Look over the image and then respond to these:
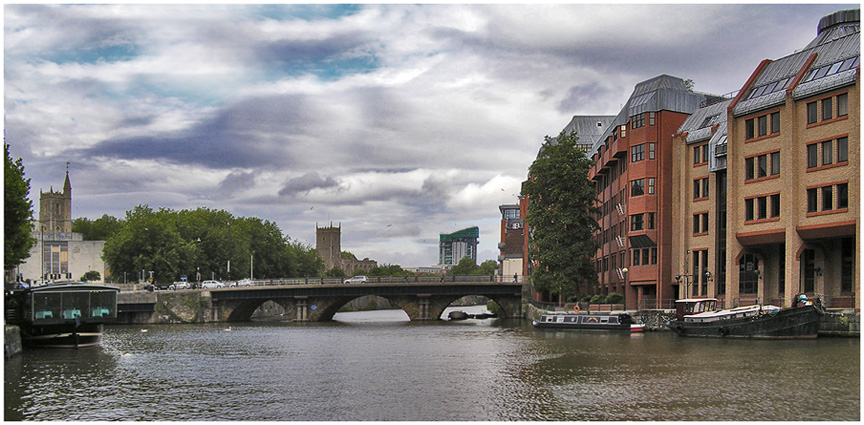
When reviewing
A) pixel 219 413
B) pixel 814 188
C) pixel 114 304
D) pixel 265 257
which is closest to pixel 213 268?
pixel 265 257

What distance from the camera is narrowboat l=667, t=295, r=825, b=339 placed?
64.8 meters

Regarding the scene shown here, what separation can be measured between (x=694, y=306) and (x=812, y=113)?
20.0 meters

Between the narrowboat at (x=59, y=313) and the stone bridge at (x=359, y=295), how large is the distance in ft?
175

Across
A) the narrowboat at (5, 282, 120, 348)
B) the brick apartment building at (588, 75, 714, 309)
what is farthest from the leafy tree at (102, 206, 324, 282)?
the brick apartment building at (588, 75, 714, 309)

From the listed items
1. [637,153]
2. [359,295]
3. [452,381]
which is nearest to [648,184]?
[637,153]

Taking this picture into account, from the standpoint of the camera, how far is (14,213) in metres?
77.8

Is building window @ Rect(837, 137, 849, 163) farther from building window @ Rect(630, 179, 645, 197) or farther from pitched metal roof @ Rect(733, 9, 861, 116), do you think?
building window @ Rect(630, 179, 645, 197)

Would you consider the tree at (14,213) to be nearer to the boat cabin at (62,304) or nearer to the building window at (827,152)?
the boat cabin at (62,304)

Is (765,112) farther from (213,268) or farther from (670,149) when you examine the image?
(213,268)

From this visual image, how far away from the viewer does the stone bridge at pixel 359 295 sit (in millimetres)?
125625

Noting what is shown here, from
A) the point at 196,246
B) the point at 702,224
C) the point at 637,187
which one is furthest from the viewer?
the point at 196,246

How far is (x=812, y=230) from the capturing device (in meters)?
71.2

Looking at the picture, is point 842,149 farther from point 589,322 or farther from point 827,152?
point 589,322

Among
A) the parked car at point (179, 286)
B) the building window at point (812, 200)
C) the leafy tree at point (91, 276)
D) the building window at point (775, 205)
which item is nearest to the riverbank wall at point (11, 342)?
the building window at point (775, 205)
